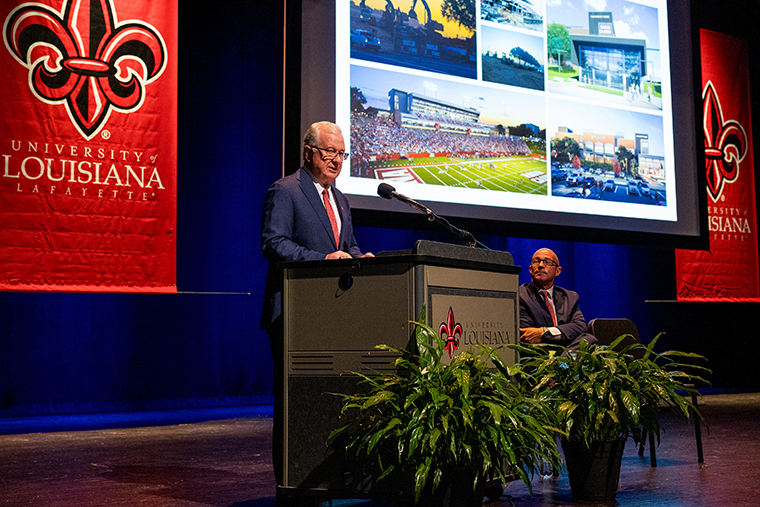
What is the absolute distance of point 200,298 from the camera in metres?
6.12

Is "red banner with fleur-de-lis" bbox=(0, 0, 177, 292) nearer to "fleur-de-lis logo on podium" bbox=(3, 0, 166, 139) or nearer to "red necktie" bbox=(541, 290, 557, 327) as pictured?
"fleur-de-lis logo on podium" bbox=(3, 0, 166, 139)

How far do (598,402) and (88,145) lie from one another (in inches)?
135

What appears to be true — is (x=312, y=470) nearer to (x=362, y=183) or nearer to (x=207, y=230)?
(x=362, y=183)

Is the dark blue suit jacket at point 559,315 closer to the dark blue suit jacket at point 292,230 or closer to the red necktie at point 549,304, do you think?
the red necktie at point 549,304

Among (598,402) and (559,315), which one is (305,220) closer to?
(598,402)

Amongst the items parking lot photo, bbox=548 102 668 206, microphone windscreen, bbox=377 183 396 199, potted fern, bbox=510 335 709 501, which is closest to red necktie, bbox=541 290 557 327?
parking lot photo, bbox=548 102 668 206

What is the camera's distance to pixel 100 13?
15.5ft

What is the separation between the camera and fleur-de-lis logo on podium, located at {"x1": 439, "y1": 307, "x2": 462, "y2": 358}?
2176 mm

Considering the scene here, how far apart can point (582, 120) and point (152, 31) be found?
2858 mm

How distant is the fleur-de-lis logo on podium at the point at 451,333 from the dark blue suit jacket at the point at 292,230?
1.64ft

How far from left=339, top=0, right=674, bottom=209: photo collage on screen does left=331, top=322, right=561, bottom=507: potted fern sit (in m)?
2.21

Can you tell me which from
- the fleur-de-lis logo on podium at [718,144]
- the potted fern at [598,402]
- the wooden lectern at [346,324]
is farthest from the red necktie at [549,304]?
the fleur-de-lis logo on podium at [718,144]

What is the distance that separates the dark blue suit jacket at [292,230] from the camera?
98.5 inches

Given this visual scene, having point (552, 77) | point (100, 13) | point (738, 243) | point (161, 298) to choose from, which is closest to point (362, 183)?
point (552, 77)
